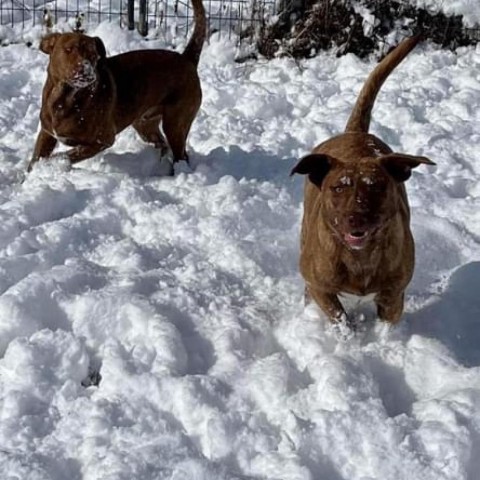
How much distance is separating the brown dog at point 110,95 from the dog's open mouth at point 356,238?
274 centimetres

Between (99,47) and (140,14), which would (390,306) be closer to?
(99,47)

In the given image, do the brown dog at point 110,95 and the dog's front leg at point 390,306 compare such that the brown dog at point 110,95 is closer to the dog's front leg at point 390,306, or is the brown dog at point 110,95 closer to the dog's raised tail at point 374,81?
the dog's raised tail at point 374,81

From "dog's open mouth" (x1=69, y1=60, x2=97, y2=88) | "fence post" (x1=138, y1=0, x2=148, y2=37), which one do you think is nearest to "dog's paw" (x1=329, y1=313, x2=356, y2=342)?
"dog's open mouth" (x1=69, y1=60, x2=97, y2=88)

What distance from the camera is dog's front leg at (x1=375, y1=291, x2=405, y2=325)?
3720 millimetres

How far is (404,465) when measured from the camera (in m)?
2.97

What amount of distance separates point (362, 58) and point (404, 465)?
20.4 ft

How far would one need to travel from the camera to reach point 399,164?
335 cm

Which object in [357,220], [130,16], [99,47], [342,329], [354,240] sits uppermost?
[357,220]

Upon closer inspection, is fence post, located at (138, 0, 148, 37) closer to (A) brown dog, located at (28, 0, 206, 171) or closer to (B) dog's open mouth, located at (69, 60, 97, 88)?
(A) brown dog, located at (28, 0, 206, 171)

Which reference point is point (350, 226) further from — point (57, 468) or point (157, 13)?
point (157, 13)

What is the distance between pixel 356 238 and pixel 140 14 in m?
6.30

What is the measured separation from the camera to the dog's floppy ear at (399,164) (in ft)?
10.8

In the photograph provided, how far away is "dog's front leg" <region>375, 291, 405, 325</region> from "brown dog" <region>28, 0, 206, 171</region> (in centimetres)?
254

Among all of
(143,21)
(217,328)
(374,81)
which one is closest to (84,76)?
(374,81)
